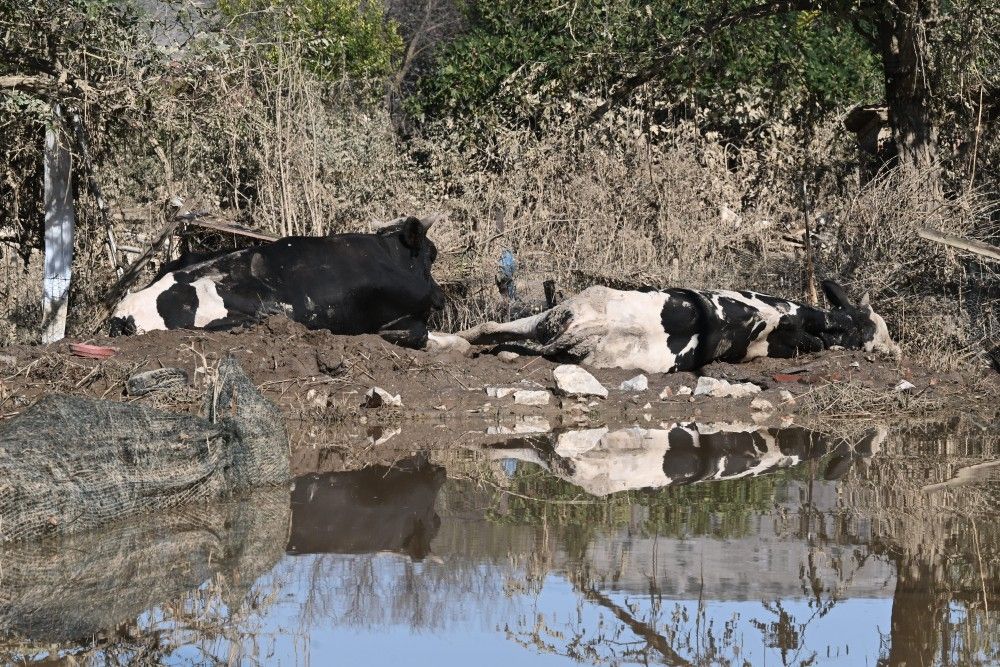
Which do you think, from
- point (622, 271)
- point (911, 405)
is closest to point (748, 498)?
point (911, 405)

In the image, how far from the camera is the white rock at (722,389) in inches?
379

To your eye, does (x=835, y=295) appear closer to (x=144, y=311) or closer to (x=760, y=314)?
(x=760, y=314)

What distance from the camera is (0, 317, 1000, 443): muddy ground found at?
8656 mm

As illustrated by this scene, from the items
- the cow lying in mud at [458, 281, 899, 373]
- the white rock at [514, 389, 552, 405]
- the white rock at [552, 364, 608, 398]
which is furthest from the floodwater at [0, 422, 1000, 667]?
the cow lying in mud at [458, 281, 899, 373]

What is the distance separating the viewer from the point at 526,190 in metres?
14.0

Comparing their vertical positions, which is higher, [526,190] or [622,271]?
[526,190]

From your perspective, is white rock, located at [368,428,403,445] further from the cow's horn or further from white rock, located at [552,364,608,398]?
the cow's horn

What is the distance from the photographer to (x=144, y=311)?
33.2 ft

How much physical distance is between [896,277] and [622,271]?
2.55 m

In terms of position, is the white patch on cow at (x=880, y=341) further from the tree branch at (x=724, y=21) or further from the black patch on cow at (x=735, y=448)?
the tree branch at (x=724, y=21)

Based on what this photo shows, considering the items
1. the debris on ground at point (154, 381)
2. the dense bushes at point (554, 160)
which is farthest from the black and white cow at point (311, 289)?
the debris on ground at point (154, 381)

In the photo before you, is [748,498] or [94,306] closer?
[748,498]

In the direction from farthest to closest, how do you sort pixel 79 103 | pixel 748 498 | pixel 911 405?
1. pixel 79 103
2. pixel 911 405
3. pixel 748 498

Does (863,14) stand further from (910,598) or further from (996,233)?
(910,598)
